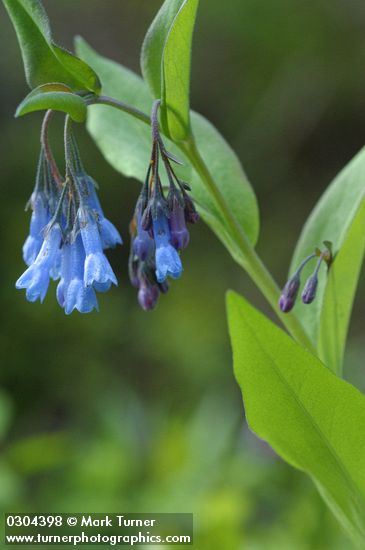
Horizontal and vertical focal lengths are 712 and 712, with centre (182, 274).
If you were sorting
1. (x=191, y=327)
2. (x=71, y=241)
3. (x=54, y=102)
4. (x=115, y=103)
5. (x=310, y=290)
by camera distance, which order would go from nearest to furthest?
1. (x=54, y=102)
2. (x=115, y=103)
3. (x=71, y=241)
4. (x=310, y=290)
5. (x=191, y=327)

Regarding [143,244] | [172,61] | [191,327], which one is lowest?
[191,327]

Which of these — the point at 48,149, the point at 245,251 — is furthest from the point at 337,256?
the point at 48,149

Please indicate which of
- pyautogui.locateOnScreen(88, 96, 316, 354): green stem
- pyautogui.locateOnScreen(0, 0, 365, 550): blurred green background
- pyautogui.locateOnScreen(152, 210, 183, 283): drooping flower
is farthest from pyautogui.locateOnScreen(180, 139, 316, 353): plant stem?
pyautogui.locateOnScreen(0, 0, 365, 550): blurred green background

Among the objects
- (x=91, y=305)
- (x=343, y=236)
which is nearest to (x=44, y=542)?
(x=91, y=305)

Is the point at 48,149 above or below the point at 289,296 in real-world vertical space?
above

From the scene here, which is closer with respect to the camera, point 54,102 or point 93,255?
point 54,102

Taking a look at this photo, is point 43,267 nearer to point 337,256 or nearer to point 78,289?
point 78,289

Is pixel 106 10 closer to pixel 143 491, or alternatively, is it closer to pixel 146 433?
pixel 146 433
